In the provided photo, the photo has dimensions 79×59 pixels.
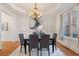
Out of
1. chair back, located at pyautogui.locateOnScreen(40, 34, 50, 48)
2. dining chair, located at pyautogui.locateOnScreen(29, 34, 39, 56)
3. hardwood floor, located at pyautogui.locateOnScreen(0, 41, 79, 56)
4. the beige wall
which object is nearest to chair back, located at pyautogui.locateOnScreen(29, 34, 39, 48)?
dining chair, located at pyautogui.locateOnScreen(29, 34, 39, 56)

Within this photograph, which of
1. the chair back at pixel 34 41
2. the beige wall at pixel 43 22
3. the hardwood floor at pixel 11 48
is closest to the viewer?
the beige wall at pixel 43 22

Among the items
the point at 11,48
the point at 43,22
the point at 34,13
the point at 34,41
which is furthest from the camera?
the point at 11,48

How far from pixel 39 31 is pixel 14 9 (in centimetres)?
120

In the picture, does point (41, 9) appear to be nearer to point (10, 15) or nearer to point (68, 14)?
point (10, 15)

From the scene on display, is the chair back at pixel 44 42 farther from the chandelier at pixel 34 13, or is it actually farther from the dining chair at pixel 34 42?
the chandelier at pixel 34 13

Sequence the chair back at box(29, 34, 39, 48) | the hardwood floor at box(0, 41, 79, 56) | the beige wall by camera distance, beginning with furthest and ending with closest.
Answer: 1. the chair back at box(29, 34, 39, 48)
2. the hardwood floor at box(0, 41, 79, 56)
3. the beige wall

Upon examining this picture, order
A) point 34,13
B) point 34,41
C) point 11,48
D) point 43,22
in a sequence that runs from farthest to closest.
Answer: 1. point 11,48
2. point 34,13
3. point 34,41
4. point 43,22

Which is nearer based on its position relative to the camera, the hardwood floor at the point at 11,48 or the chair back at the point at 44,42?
the hardwood floor at the point at 11,48

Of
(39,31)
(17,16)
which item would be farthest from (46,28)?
(17,16)

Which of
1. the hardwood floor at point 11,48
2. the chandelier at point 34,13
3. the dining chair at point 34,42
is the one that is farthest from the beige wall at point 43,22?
the hardwood floor at point 11,48

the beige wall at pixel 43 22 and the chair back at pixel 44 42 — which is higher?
the beige wall at pixel 43 22

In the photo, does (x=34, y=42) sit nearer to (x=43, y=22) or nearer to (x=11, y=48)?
(x=43, y=22)

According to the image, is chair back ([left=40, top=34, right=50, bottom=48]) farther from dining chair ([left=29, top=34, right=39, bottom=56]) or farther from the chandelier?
the chandelier

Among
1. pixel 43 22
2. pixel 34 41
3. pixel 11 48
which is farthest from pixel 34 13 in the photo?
pixel 11 48
